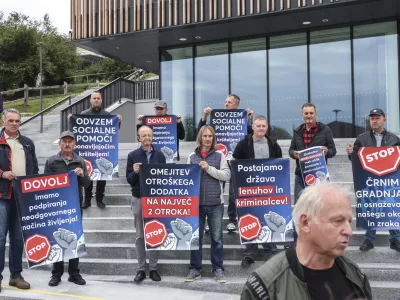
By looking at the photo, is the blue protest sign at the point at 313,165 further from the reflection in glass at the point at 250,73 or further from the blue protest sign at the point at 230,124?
the reflection in glass at the point at 250,73

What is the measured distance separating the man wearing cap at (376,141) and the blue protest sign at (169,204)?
2.04 meters

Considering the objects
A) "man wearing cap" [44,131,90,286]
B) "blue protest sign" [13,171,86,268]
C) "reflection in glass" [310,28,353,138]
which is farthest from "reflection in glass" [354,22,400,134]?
"blue protest sign" [13,171,86,268]

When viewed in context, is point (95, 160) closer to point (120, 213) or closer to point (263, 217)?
point (120, 213)

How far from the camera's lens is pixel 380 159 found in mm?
6383

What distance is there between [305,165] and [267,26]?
887 centimetres

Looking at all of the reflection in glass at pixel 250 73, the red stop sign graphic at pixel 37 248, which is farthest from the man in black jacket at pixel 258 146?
the reflection in glass at pixel 250 73

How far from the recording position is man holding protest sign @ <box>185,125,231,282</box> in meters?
6.25

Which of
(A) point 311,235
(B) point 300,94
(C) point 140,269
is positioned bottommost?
(C) point 140,269

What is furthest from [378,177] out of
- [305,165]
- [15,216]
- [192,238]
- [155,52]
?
[155,52]

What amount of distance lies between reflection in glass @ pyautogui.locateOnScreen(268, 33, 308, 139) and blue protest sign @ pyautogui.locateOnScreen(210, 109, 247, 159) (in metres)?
6.80

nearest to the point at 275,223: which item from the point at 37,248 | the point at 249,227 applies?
the point at 249,227

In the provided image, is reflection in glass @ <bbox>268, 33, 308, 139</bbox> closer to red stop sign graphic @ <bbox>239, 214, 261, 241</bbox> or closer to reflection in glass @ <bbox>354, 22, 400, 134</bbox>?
reflection in glass @ <bbox>354, 22, 400, 134</bbox>

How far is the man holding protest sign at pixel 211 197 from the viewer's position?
246 inches

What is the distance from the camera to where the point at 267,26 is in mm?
14695
